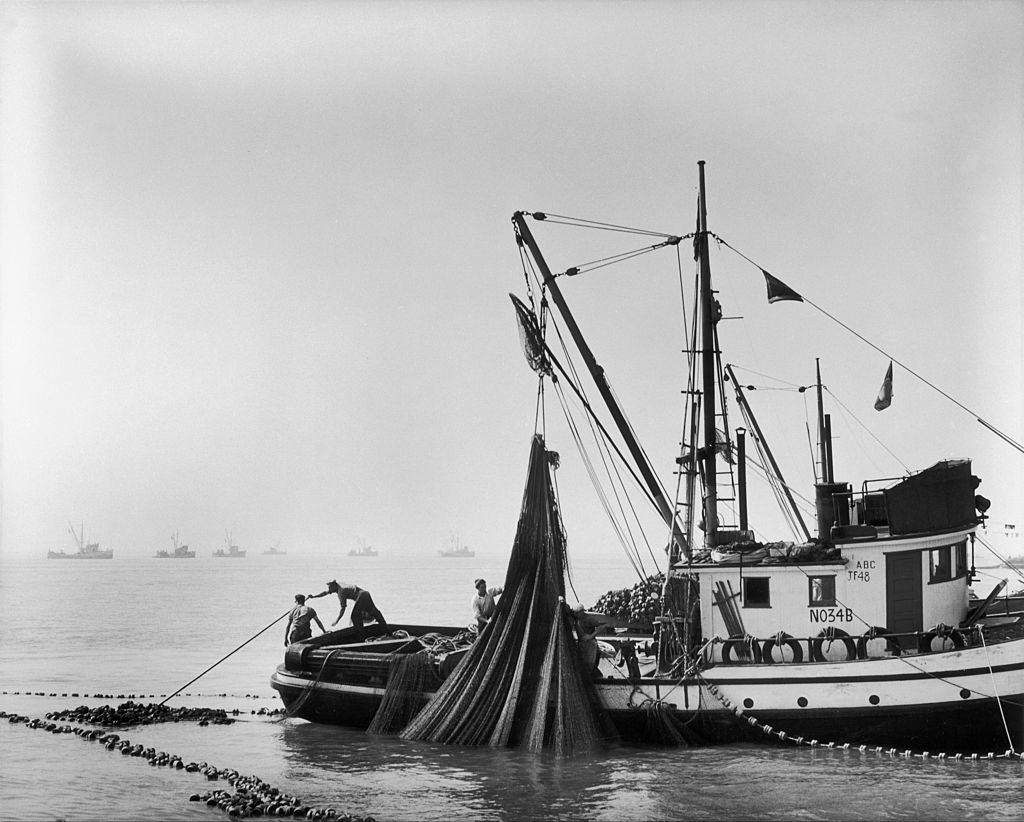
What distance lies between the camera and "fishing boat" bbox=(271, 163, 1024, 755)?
17.0 m

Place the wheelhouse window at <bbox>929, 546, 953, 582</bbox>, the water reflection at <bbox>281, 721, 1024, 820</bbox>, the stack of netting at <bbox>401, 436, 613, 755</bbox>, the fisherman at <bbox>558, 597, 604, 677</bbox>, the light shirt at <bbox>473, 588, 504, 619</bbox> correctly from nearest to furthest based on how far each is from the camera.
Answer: the water reflection at <bbox>281, 721, 1024, 820</bbox> < the stack of netting at <bbox>401, 436, 613, 755</bbox> < the wheelhouse window at <bbox>929, 546, 953, 582</bbox> < the fisherman at <bbox>558, 597, 604, 677</bbox> < the light shirt at <bbox>473, 588, 504, 619</bbox>

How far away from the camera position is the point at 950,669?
16.9m

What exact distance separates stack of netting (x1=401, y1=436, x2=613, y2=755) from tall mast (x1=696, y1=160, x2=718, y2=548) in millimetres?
3264

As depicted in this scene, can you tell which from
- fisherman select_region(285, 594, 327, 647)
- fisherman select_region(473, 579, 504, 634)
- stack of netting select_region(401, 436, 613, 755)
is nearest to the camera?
stack of netting select_region(401, 436, 613, 755)

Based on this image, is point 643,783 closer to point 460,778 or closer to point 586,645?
point 460,778

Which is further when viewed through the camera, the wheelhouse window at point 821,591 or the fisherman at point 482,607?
the fisherman at point 482,607

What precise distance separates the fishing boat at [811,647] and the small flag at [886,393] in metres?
2.57

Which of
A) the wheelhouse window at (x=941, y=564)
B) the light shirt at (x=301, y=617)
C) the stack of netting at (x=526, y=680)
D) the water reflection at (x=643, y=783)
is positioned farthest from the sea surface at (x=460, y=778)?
the wheelhouse window at (x=941, y=564)

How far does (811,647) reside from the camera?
1811 cm

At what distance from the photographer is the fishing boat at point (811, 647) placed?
17.0m

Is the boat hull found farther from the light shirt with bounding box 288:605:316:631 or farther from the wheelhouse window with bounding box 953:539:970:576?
the light shirt with bounding box 288:605:316:631

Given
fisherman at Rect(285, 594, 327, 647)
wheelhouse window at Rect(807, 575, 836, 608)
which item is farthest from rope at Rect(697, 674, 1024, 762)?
fisherman at Rect(285, 594, 327, 647)

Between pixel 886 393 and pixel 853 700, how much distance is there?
6.71 metres

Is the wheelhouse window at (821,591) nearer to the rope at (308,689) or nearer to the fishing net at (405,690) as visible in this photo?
the fishing net at (405,690)
